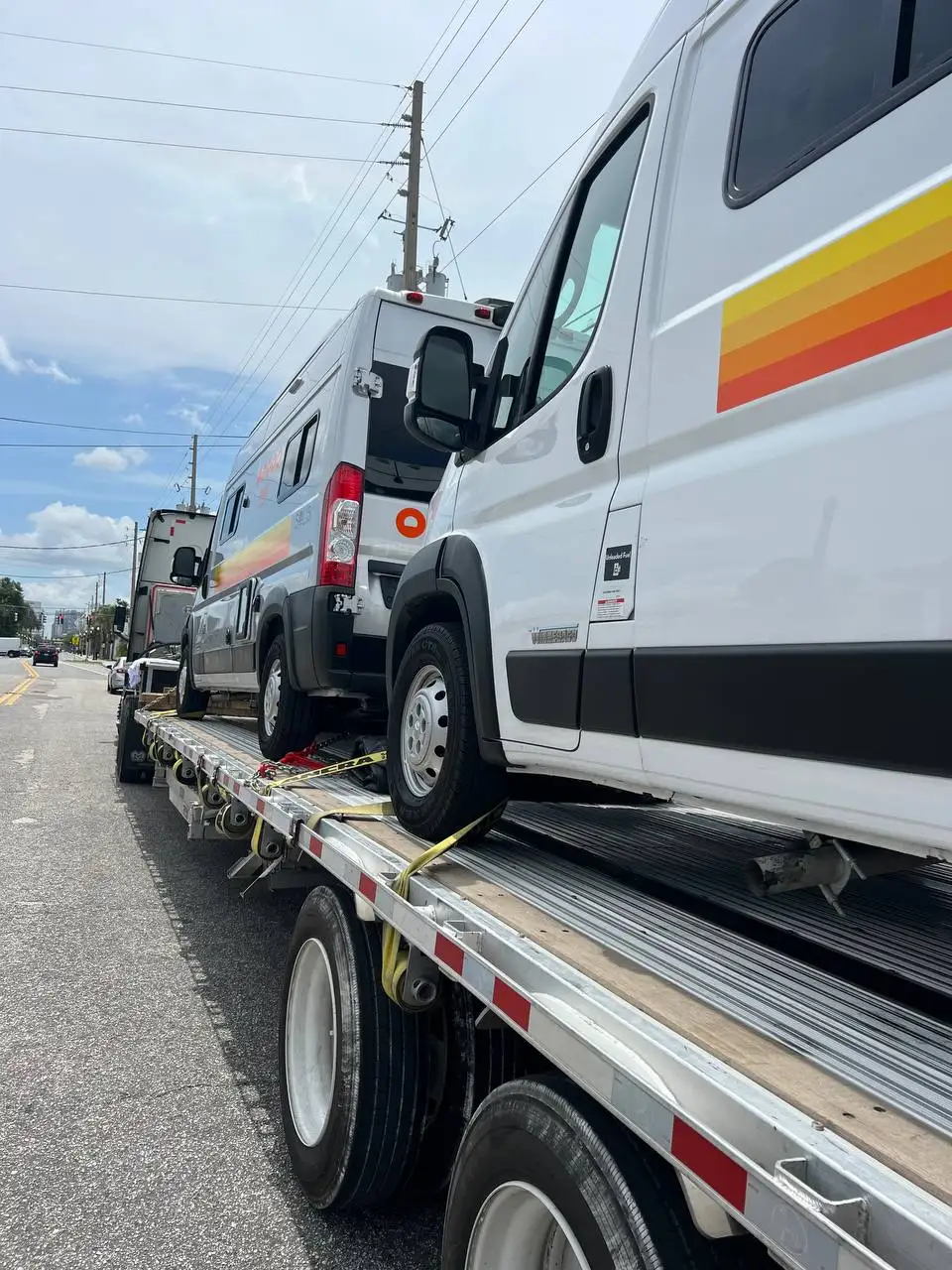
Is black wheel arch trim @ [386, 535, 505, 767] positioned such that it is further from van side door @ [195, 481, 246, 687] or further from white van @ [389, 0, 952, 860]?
van side door @ [195, 481, 246, 687]

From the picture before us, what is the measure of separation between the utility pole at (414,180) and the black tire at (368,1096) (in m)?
16.6

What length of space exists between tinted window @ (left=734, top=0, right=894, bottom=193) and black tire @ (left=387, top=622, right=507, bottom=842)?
1668 mm

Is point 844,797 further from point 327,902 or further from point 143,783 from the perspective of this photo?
point 143,783

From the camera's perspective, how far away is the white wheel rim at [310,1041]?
2.90 meters

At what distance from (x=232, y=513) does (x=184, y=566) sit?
1.73 m

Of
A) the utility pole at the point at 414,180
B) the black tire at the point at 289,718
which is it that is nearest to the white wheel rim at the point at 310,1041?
the black tire at the point at 289,718

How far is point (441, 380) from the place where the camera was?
10.6ft

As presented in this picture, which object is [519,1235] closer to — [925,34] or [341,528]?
[925,34]

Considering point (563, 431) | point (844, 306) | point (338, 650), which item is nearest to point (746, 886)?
point (563, 431)

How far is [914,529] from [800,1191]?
0.96 m

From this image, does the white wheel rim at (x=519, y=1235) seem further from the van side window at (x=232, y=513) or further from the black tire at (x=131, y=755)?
the black tire at (x=131, y=755)

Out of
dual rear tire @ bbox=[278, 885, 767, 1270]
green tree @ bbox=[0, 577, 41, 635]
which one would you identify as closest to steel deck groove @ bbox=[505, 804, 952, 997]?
dual rear tire @ bbox=[278, 885, 767, 1270]

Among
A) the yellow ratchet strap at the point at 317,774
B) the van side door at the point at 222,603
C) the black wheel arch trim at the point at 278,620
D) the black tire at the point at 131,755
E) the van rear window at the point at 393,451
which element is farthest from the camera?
the black tire at the point at 131,755

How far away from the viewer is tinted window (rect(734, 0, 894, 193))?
72.6 inches
